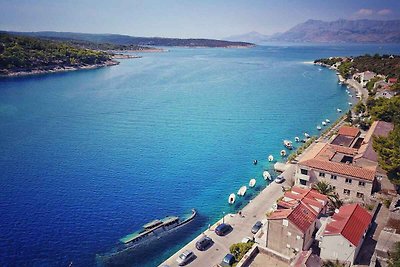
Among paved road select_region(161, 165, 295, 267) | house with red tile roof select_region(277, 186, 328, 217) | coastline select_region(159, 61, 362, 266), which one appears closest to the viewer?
paved road select_region(161, 165, 295, 267)

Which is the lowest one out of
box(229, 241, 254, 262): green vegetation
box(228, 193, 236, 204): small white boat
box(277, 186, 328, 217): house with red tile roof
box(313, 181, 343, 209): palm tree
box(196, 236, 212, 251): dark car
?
box(228, 193, 236, 204): small white boat

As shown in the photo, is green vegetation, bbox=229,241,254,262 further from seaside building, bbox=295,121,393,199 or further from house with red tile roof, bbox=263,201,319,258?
seaside building, bbox=295,121,393,199

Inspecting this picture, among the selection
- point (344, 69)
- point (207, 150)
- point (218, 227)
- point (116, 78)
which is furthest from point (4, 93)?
point (344, 69)

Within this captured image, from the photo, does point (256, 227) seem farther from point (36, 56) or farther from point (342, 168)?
point (36, 56)

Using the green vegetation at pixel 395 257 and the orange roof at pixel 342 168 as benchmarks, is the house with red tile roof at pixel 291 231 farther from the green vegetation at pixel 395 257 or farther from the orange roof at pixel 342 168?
the orange roof at pixel 342 168

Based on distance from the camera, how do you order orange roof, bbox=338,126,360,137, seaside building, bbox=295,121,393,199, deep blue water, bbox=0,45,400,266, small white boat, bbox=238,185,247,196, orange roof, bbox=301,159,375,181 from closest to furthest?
deep blue water, bbox=0,45,400,266, orange roof, bbox=301,159,375,181, seaside building, bbox=295,121,393,199, small white boat, bbox=238,185,247,196, orange roof, bbox=338,126,360,137

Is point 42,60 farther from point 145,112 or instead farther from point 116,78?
point 145,112

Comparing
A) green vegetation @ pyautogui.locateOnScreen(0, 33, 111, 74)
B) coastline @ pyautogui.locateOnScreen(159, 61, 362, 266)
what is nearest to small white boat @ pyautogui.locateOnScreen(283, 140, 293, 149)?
coastline @ pyautogui.locateOnScreen(159, 61, 362, 266)

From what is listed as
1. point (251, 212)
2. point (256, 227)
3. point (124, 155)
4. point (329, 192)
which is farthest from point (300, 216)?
point (124, 155)
